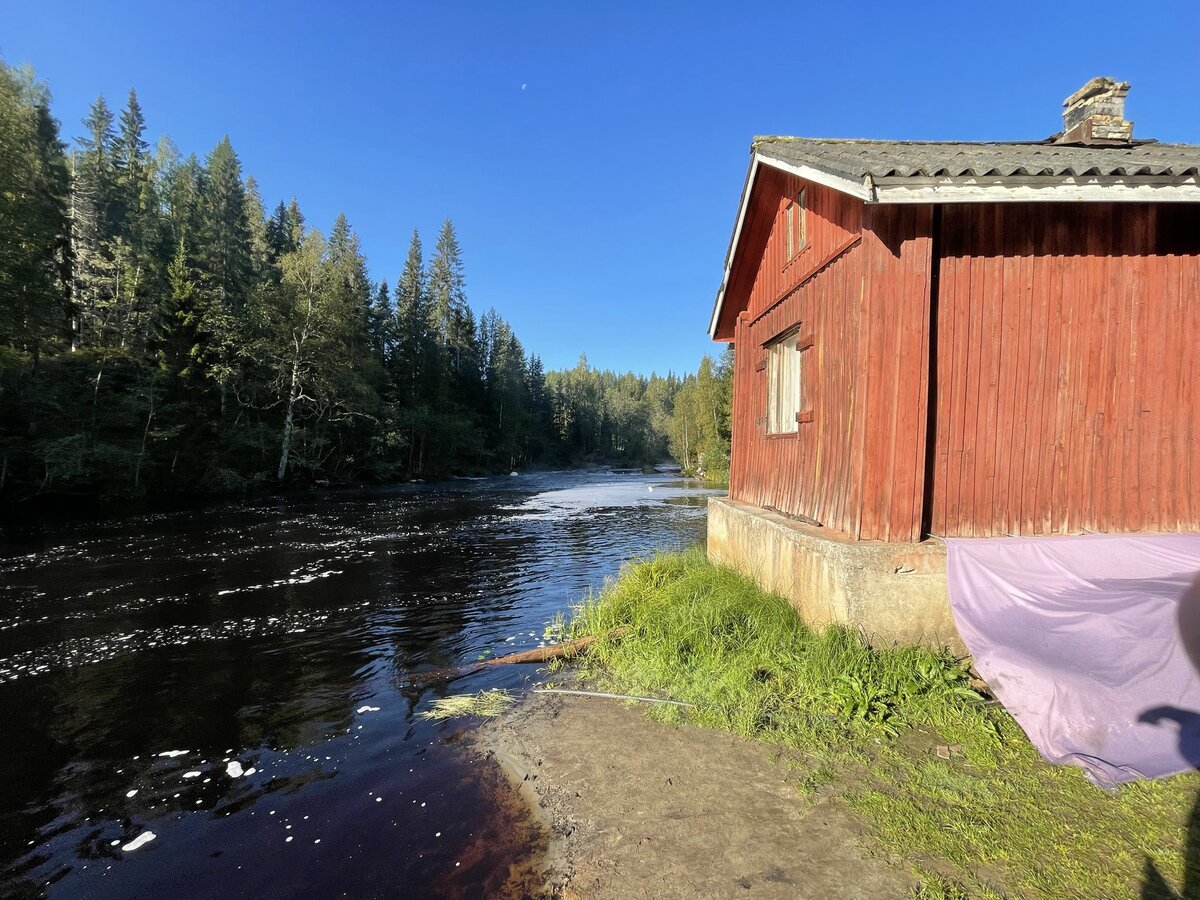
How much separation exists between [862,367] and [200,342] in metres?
35.6

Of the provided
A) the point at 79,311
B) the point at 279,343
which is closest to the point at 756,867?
the point at 279,343

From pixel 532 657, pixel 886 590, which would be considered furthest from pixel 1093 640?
pixel 532 657

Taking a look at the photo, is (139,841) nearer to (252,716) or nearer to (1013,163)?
(252,716)

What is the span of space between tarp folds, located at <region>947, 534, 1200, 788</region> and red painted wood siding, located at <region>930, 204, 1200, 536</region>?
0.46 metres

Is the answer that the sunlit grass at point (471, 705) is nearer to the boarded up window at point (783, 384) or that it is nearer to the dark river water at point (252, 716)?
the dark river water at point (252, 716)

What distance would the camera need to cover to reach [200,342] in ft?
99.6

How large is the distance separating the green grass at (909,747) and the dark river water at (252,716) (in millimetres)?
1915

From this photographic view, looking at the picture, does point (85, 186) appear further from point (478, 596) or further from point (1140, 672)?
point (1140, 672)

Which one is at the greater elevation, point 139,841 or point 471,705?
A: point 471,705

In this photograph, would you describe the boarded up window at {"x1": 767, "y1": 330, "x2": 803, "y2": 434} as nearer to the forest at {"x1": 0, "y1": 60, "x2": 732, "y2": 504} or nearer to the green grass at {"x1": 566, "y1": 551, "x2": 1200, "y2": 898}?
the green grass at {"x1": 566, "y1": 551, "x2": 1200, "y2": 898}

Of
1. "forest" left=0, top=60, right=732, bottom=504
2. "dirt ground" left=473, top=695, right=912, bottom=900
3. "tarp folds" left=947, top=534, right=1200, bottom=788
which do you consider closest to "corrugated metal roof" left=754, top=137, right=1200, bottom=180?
"tarp folds" left=947, top=534, right=1200, bottom=788

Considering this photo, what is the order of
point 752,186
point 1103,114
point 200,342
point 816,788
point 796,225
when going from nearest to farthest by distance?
point 816,788
point 1103,114
point 796,225
point 752,186
point 200,342

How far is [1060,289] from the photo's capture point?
530cm

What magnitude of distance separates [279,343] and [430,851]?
36508 mm
